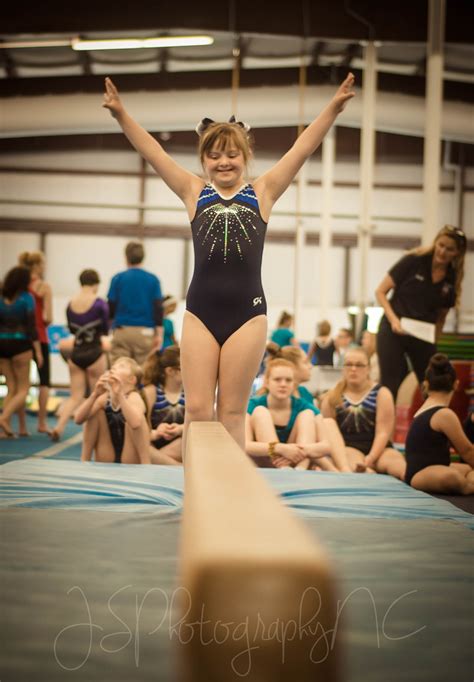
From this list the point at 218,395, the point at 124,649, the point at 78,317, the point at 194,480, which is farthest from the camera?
the point at 78,317

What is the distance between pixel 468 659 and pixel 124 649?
0.70 metres

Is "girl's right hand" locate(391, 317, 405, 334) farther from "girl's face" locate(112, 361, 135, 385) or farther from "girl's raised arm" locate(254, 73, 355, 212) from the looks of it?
"girl's raised arm" locate(254, 73, 355, 212)

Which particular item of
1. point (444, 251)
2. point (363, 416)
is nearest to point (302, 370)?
point (363, 416)

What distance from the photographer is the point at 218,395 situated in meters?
3.05

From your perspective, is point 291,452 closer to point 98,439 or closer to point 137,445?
point 137,445

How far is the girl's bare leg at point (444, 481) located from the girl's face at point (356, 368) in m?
0.93

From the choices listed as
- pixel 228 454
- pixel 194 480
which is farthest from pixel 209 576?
pixel 228 454

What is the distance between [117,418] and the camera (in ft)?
16.2

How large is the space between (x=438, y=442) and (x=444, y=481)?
0.22 meters

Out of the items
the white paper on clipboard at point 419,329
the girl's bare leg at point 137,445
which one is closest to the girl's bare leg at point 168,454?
the girl's bare leg at point 137,445

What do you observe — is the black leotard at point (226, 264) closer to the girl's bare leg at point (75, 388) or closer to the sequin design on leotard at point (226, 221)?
the sequin design on leotard at point (226, 221)

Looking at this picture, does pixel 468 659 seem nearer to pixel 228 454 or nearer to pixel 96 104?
pixel 228 454

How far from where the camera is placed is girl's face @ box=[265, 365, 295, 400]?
487 centimetres

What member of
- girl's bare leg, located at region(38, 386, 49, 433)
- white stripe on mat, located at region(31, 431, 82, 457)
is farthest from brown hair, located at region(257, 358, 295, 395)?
girl's bare leg, located at region(38, 386, 49, 433)
